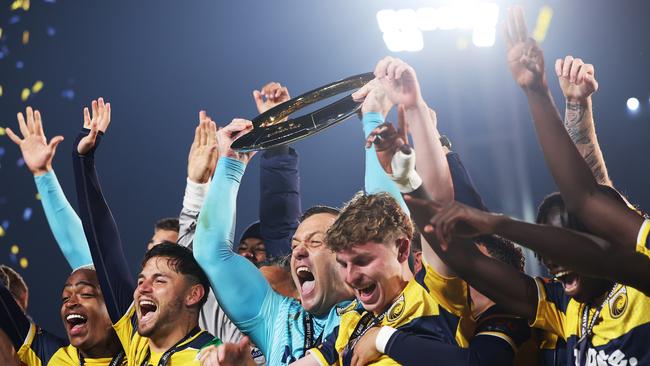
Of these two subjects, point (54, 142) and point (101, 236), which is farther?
point (54, 142)

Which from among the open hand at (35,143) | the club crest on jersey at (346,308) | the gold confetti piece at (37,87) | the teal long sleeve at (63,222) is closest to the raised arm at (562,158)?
the club crest on jersey at (346,308)

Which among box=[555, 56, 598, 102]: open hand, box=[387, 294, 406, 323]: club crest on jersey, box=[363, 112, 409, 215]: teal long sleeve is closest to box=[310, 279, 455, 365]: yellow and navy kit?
box=[387, 294, 406, 323]: club crest on jersey

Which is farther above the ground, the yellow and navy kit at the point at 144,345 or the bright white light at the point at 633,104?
the bright white light at the point at 633,104

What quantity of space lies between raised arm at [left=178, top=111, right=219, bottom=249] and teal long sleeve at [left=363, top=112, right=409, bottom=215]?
0.70m

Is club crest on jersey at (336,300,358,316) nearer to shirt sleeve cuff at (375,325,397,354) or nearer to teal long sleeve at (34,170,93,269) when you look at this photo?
shirt sleeve cuff at (375,325,397,354)

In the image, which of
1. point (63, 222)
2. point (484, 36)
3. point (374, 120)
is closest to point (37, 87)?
point (63, 222)

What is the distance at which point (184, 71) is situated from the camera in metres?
3.42

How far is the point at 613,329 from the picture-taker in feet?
6.57

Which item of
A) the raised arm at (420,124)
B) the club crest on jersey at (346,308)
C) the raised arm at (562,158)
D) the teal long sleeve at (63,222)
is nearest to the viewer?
the raised arm at (562,158)

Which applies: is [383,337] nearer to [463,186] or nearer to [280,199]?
[463,186]

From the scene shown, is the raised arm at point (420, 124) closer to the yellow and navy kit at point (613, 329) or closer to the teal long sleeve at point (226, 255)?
the yellow and navy kit at point (613, 329)

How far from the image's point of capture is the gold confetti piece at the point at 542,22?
261 cm

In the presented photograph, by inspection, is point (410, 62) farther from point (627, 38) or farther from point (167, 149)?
point (167, 149)

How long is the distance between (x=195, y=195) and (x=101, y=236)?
365mm
